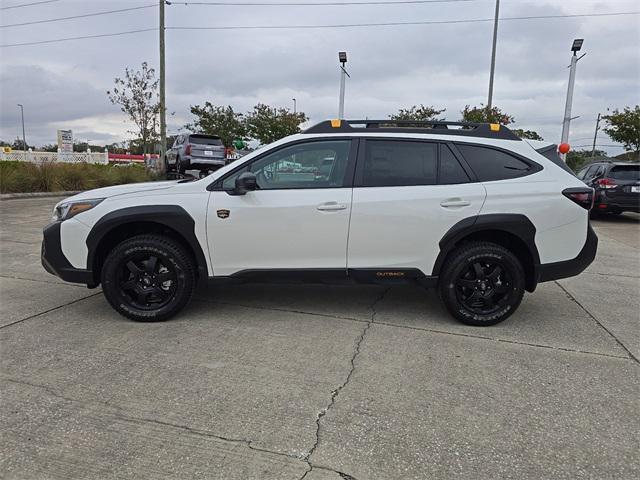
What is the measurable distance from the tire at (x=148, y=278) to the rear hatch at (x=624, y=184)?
1208 cm

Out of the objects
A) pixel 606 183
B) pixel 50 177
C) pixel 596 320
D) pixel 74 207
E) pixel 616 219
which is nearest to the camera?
pixel 74 207

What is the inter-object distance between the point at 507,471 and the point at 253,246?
2.54m

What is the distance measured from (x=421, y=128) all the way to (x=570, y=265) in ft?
6.00

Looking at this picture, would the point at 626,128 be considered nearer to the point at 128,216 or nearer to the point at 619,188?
the point at 619,188

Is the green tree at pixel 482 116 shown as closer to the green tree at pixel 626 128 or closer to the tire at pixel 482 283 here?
the green tree at pixel 626 128

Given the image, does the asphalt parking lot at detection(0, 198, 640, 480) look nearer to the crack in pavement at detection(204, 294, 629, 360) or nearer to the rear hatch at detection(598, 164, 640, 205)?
the crack in pavement at detection(204, 294, 629, 360)

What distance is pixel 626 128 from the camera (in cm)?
2556

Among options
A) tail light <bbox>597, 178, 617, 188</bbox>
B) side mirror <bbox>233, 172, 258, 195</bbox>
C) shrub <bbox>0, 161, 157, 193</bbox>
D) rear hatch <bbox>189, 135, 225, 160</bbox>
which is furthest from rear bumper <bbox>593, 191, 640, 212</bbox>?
shrub <bbox>0, 161, 157, 193</bbox>

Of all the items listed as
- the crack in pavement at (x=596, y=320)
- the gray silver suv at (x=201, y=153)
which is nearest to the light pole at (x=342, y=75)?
the gray silver suv at (x=201, y=153)

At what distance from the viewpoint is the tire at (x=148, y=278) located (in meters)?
4.02

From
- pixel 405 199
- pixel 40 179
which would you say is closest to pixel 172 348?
pixel 405 199

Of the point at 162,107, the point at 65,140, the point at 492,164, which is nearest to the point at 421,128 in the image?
the point at 492,164

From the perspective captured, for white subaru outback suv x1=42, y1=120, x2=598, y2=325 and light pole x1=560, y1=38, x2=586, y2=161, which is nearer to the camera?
white subaru outback suv x1=42, y1=120, x2=598, y2=325

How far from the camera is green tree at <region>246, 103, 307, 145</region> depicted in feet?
113
